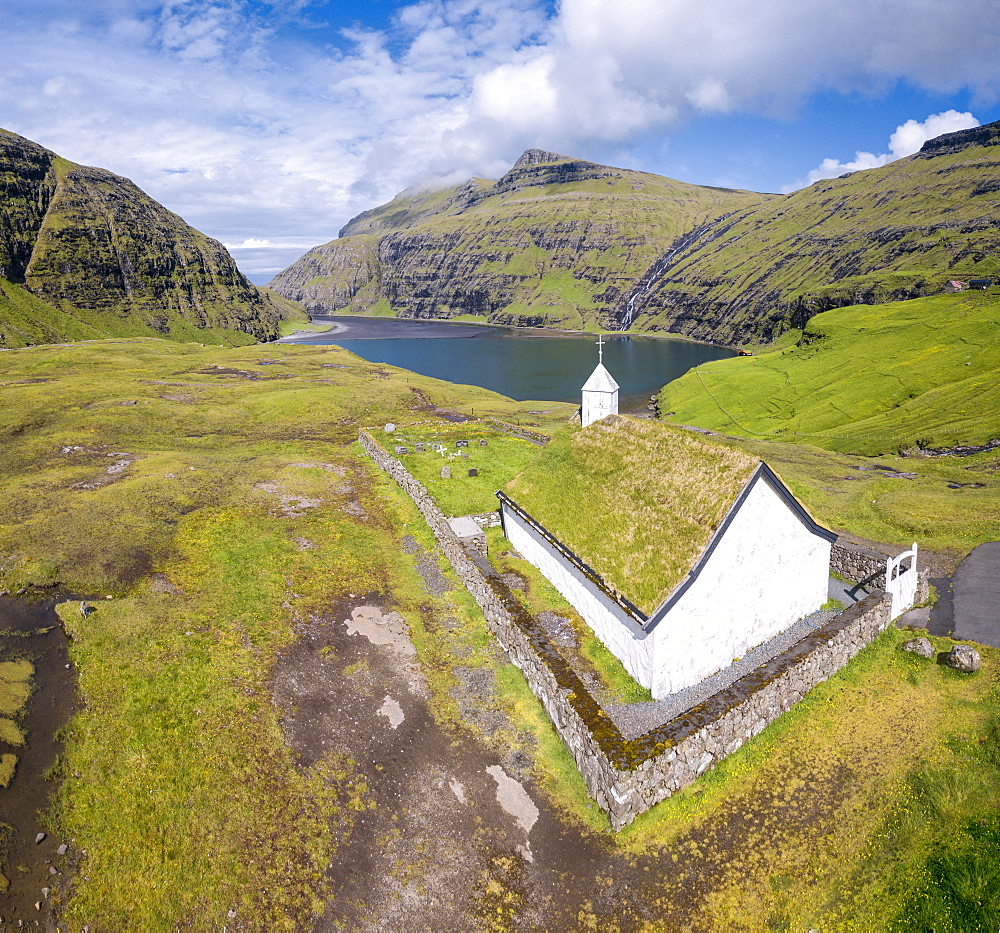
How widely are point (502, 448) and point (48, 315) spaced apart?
172m

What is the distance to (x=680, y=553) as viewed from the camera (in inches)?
753

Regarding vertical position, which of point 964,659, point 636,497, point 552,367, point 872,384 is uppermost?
point 636,497

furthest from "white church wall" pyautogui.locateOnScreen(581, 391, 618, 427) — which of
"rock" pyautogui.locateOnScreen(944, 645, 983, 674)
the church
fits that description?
"rock" pyautogui.locateOnScreen(944, 645, 983, 674)

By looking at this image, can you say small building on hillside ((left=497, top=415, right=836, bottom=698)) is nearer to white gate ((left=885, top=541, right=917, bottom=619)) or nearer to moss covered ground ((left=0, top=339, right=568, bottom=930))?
white gate ((left=885, top=541, right=917, bottom=619))

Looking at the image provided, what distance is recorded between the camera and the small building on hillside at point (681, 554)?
18844 millimetres

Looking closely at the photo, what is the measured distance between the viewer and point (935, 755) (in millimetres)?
15602

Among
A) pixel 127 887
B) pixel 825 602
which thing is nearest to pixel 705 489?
pixel 825 602

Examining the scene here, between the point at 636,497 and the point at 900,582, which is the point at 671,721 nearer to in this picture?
the point at 636,497

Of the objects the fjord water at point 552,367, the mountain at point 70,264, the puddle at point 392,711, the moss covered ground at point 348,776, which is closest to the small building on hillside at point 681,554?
the moss covered ground at point 348,776

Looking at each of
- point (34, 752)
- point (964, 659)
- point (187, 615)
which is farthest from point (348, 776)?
point (964, 659)

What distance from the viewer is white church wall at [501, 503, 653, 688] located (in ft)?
63.8

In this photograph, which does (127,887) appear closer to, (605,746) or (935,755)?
(605,746)

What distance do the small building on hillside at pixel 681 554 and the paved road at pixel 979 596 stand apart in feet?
15.7

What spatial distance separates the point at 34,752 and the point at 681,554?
67.1 ft
